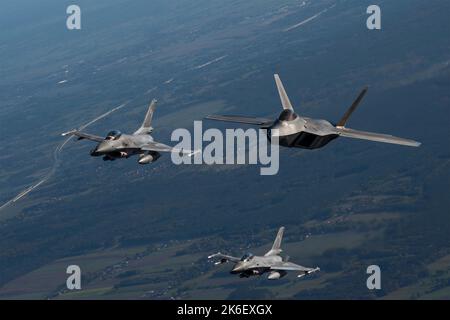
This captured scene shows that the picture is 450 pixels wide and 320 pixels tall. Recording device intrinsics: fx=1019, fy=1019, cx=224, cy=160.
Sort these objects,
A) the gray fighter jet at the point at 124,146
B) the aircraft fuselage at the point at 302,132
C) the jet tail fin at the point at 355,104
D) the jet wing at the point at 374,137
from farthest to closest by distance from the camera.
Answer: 1. the gray fighter jet at the point at 124,146
2. the jet wing at the point at 374,137
3. the jet tail fin at the point at 355,104
4. the aircraft fuselage at the point at 302,132

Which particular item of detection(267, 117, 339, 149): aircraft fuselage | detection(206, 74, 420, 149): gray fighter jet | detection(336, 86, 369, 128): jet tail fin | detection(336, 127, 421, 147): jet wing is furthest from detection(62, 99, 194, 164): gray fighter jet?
detection(336, 86, 369, 128): jet tail fin

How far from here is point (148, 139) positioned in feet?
324

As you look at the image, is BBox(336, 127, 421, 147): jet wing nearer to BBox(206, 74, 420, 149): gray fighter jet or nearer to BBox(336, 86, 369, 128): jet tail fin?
BBox(206, 74, 420, 149): gray fighter jet

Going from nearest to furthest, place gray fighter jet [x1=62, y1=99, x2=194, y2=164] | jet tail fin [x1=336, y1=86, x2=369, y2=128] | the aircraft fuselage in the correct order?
1. the aircraft fuselage
2. jet tail fin [x1=336, y1=86, x2=369, y2=128]
3. gray fighter jet [x1=62, y1=99, x2=194, y2=164]

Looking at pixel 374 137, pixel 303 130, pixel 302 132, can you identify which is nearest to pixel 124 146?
pixel 302 132

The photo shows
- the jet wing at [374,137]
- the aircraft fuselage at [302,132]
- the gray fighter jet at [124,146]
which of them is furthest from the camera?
the gray fighter jet at [124,146]

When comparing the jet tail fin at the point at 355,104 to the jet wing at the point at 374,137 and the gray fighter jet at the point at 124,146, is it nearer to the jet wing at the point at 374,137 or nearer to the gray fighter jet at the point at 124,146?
the jet wing at the point at 374,137

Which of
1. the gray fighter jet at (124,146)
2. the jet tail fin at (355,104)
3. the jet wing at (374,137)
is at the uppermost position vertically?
the jet tail fin at (355,104)

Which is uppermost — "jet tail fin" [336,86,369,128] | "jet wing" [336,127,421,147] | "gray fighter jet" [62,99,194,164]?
"jet tail fin" [336,86,369,128]

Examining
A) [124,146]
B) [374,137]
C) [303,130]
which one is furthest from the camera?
[124,146]

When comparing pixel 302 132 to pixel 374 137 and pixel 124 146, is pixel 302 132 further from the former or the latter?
pixel 124 146

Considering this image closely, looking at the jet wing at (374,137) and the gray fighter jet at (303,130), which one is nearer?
the gray fighter jet at (303,130)

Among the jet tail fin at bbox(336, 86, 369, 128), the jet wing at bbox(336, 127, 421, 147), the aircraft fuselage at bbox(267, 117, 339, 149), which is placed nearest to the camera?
the aircraft fuselage at bbox(267, 117, 339, 149)

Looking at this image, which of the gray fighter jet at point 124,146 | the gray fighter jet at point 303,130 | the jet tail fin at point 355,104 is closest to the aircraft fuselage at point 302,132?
the gray fighter jet at point 303,130
